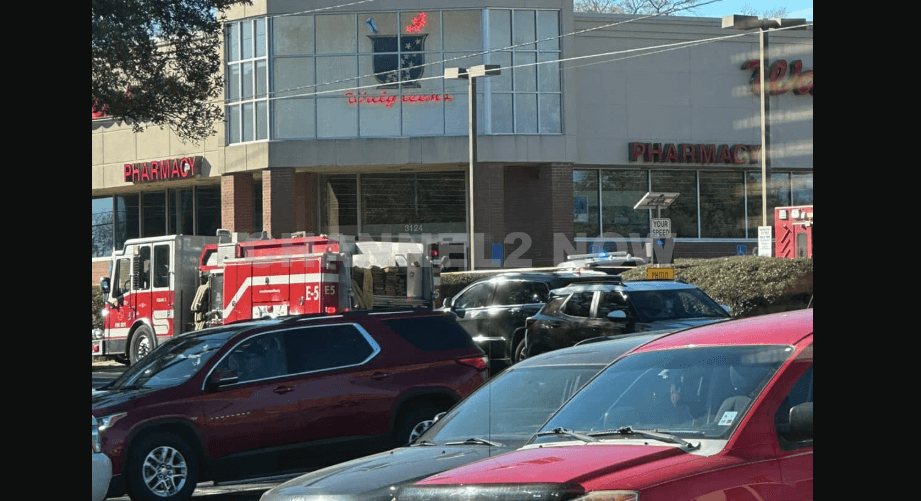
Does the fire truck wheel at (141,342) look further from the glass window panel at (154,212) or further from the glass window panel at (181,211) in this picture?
the glass window panel at (154,212)

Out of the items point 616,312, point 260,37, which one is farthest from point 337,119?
point 616,312

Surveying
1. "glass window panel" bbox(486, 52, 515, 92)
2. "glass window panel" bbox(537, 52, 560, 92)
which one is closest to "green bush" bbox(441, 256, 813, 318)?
"glass window panel" bbox(486, 52, 515, 92)

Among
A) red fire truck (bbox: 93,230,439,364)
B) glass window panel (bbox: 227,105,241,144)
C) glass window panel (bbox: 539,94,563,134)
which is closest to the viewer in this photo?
red fire truck (bbox: 93,230,439,364)

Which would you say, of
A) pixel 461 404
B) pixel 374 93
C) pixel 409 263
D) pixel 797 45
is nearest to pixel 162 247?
pixel 409 263

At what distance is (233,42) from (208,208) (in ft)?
22.3

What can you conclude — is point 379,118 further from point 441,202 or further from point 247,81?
point 247,81

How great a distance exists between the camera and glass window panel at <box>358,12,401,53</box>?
34312 millimetres

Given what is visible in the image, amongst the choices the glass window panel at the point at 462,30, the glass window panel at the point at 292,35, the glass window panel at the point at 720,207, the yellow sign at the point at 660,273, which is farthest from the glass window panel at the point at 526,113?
the yellow sign at the point at 660,273

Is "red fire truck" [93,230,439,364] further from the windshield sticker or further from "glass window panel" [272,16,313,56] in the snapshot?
the windshield sticker

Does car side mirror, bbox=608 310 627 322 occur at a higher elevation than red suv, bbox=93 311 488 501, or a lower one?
higher

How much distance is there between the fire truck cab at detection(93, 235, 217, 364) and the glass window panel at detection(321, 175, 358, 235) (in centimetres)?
1343

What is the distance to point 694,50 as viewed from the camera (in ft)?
120
